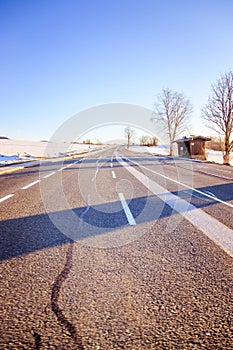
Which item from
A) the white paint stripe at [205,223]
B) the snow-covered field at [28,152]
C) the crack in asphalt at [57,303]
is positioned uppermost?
the snow-covered field at [28,152]

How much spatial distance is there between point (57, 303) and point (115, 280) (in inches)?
25.6

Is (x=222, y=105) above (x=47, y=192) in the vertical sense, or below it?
above

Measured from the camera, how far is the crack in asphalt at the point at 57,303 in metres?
1.67

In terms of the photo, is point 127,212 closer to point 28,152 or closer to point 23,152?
point 23,152

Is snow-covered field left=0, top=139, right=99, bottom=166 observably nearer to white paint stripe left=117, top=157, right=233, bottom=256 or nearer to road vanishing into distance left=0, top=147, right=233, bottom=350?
white paint stripe left=117, top=157, right=233, bottom=256

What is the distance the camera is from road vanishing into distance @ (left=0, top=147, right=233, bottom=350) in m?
1.70

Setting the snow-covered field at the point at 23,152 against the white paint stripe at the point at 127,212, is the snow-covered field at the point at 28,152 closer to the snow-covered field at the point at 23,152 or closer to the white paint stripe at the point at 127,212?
the snow-covered field at the point at 23,152

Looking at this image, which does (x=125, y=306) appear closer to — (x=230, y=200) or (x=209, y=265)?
(x=209, y=265)

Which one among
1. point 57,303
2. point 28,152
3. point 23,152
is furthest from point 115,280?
point 28,152

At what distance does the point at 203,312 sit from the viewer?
195 centimetres

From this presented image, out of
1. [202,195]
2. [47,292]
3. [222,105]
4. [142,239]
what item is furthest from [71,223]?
[222,105]

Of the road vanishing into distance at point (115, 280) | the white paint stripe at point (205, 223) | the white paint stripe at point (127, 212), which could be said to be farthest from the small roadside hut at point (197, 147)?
the road vanishing into distance at point (115, 280)

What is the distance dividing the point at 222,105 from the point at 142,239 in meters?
33.3

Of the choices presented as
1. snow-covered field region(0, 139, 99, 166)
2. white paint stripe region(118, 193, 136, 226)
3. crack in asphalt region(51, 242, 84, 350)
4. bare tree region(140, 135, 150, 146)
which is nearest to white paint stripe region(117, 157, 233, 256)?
white paint stripe region(118, 193, 136, 226)
